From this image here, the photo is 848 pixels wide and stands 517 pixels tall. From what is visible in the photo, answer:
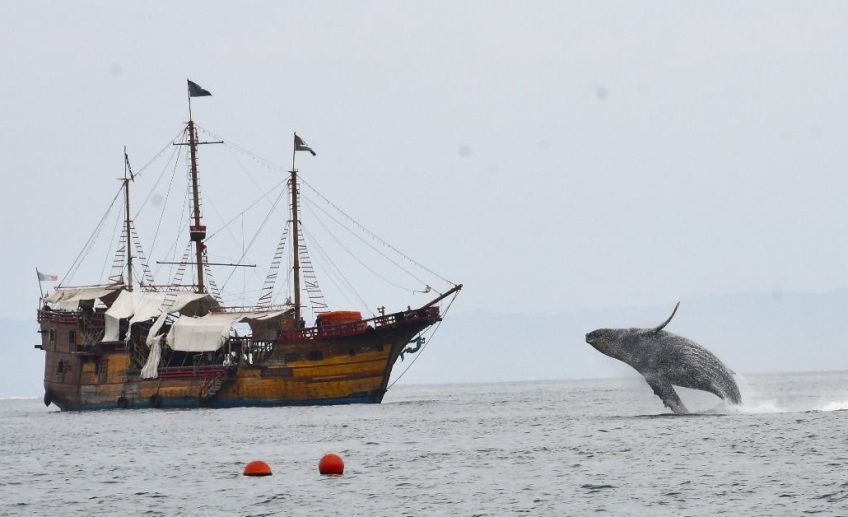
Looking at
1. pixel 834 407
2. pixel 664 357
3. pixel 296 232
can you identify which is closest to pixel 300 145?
pixel 296 232

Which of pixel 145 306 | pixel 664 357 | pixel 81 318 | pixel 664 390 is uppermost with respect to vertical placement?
pixel 145 306

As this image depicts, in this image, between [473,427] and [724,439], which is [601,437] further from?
[473,427]

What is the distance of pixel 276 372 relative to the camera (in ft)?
307

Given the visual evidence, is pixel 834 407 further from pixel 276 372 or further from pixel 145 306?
pixel 145 306

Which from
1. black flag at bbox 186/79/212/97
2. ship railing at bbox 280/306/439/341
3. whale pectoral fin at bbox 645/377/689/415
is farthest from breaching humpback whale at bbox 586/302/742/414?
black flag at bbox 186/79/212/97

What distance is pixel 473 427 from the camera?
6662cm

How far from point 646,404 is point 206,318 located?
3454 cm

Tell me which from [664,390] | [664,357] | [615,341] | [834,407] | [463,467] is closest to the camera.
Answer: [463,467]

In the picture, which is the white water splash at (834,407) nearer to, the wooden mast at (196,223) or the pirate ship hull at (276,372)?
the pirate ship hull at (276,372)

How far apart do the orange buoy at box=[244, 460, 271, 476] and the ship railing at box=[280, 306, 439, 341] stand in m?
45.9

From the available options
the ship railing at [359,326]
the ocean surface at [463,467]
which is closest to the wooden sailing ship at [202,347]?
the ship railing at [359,326]

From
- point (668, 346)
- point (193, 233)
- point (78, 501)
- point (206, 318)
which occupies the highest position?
point (193, 233)

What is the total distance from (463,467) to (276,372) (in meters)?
49.9

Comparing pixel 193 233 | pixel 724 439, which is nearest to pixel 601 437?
pixel 724 439
